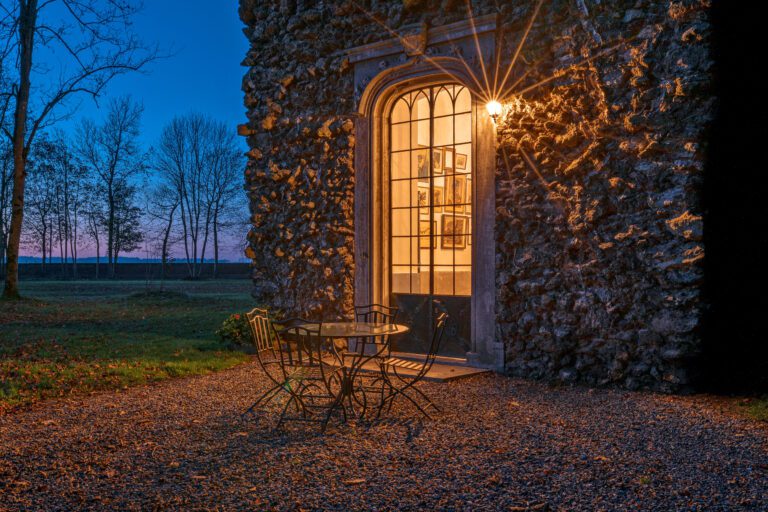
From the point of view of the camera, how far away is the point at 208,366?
24.4ft

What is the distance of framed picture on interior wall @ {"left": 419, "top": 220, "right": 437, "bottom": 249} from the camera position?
7789mm

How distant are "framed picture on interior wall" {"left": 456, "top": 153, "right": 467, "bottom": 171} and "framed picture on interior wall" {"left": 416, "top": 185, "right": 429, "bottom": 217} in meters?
0.49

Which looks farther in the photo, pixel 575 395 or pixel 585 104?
pixel 585 104

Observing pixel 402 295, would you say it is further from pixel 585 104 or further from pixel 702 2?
pixel 702 2

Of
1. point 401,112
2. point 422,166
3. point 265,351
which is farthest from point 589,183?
point 265,351

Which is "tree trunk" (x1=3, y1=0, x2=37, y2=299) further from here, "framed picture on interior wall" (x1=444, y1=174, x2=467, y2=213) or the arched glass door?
"framed picture on interior wall" (x1=444, y1=174, x2=467, y2=213)

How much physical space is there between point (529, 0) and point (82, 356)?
674 cm

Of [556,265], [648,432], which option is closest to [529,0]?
[556,265]

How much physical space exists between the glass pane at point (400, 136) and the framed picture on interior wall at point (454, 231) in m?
1.10

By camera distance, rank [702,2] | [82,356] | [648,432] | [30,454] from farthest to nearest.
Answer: [82,356], [702,2], [648,432], [30,454]

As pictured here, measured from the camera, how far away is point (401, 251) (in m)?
8.06

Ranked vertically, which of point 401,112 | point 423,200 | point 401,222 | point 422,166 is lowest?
point 401,222

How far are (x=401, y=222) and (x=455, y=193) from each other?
81cm

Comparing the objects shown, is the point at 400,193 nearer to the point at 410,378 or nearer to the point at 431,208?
the point at 431,208
